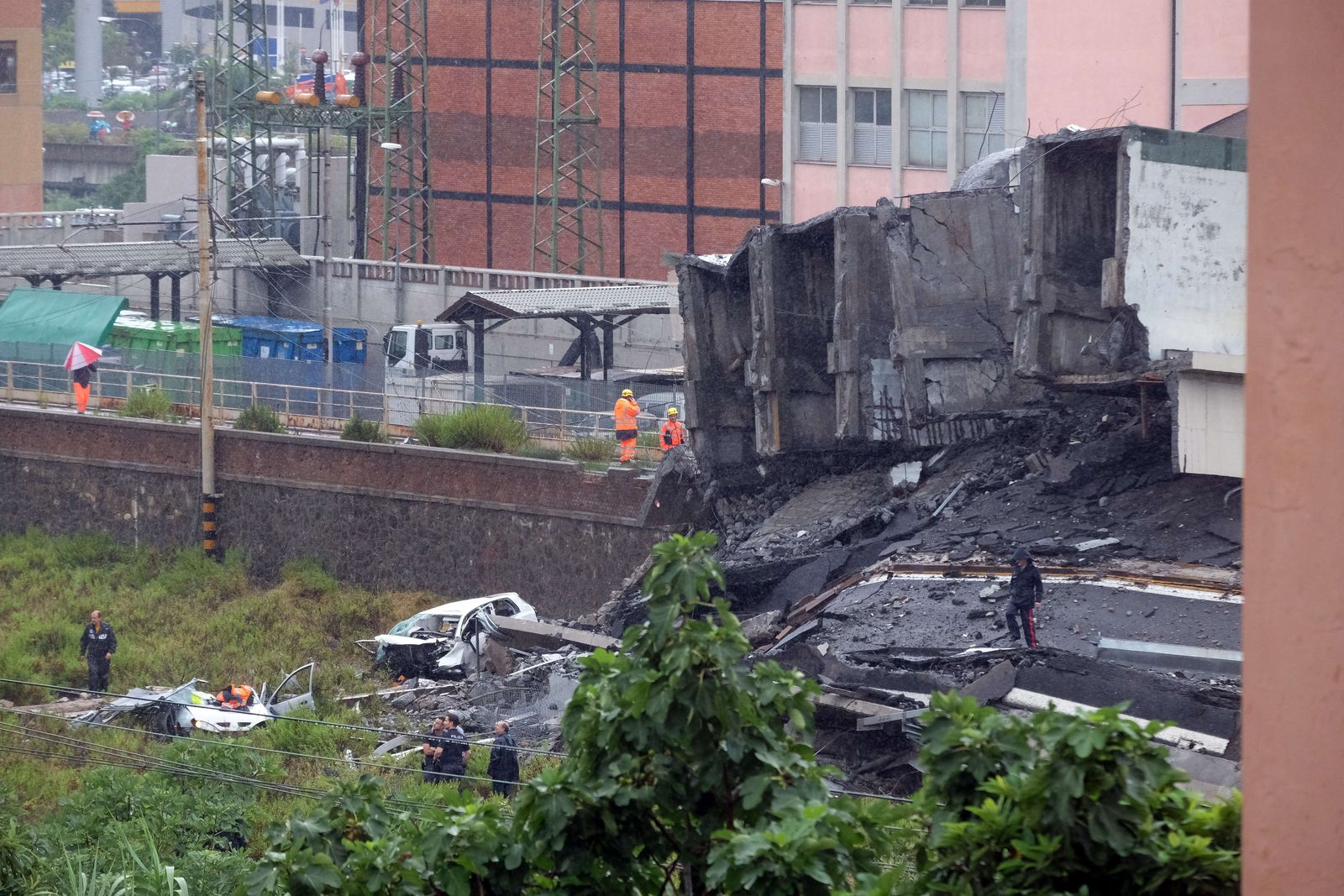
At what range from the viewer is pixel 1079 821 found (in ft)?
13.6

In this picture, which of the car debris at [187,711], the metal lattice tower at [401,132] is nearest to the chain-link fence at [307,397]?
the car debris at [187,711]

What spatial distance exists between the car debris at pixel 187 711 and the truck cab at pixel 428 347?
1378cm

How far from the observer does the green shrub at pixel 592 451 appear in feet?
75.6

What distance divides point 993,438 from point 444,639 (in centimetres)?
780

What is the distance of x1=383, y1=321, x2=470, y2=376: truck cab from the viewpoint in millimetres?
31531

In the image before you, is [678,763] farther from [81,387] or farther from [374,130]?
[374,130]

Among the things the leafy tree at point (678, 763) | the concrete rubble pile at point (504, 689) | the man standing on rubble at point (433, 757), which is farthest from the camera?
the concrete rubble pile at point (504, 689)

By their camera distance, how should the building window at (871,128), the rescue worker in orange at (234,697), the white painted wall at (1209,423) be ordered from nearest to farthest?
the white painted wall at (1209,423) → the rescue worker in orange at (234,697) → the building window at (871,128)

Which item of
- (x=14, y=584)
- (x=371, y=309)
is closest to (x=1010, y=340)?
(x=14, y=584)

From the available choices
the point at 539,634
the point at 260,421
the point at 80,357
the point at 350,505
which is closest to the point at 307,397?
the point at 260,421

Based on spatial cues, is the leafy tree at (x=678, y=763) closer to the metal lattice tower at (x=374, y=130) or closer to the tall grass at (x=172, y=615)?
the tall grass at (x=172, y=615)

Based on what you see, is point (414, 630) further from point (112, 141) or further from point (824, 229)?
point (112, 141)

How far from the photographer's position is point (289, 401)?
26953mm

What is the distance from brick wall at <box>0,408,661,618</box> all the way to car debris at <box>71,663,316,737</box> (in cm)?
538
